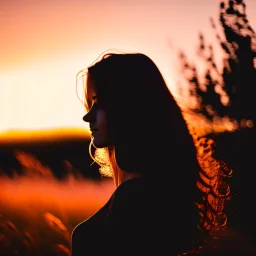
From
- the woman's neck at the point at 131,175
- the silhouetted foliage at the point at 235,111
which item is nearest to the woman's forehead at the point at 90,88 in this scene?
the woman's neck at the point at 131,175

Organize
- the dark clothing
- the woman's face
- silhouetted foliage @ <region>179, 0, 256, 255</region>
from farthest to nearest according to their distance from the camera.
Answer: silhouetted foliage @ <region>179, 0, 256, 255</region>, the woman's face, the dark clothing

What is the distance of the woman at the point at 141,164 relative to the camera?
48.7 inches

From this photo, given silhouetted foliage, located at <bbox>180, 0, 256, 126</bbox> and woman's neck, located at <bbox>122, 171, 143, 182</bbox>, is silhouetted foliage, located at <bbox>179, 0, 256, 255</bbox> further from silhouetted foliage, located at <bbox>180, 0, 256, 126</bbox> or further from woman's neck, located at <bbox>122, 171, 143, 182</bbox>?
woman's neck, located at <bbox>122, 171, 143, 182</bbox>

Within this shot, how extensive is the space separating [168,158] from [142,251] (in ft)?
0.94

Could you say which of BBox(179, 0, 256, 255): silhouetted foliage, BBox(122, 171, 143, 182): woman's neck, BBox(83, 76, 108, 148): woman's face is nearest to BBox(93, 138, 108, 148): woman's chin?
BBox(83, 76, 108, 148): woman's face

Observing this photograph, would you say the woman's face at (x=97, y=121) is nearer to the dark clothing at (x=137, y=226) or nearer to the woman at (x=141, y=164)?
the woman at (x=141, y=164)

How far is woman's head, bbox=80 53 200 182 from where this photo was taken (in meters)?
1.28

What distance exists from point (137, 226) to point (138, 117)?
0.33 metres

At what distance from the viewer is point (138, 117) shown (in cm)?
131

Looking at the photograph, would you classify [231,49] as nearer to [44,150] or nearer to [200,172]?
[44,150]

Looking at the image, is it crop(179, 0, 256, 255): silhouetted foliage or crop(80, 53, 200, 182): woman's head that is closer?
crop(80, 53, 200, 182): woman's head

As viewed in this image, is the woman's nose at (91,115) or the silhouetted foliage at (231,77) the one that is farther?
the silhouetted foliage at (231,77)

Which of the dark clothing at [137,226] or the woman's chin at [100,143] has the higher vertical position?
the woman's chin at [100,143]

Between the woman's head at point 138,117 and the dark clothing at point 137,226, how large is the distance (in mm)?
75
